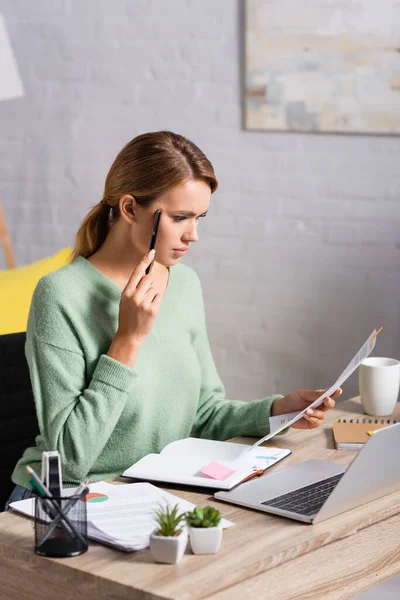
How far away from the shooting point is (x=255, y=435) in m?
1.75

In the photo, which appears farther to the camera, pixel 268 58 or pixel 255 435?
pixel 268 58

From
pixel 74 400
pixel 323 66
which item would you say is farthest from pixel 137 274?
pixel 323 66

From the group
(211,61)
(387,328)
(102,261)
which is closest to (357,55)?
(211,61)

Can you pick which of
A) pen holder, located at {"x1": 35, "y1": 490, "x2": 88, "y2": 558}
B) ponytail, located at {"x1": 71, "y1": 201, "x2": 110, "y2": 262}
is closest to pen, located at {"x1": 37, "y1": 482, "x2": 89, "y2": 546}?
pen holder, located at {"x1": 35, "y1": 490, "x2": 88, "y2": 558}

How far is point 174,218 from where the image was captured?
166 centimetres

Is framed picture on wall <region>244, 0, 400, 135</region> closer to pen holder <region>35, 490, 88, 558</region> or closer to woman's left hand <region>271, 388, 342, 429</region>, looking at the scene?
woman's left hand <region>271, 388, 342, 429</region>

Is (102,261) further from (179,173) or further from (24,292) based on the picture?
(24,292)

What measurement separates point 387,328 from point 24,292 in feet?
3.57

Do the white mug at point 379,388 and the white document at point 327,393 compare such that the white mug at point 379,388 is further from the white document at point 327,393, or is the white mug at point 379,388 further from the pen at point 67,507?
the pen at point 67,507

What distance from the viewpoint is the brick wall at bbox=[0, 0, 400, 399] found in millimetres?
2656

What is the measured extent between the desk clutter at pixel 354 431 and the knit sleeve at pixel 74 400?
41 cm

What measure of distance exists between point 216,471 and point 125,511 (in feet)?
0.69

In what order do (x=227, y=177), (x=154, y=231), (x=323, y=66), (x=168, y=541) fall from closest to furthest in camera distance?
(x=168, y=541) → (x=154, y=231) → (x=323, y=66) → (x=227, y=177)

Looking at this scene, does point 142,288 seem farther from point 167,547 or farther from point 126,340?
point 167,547
